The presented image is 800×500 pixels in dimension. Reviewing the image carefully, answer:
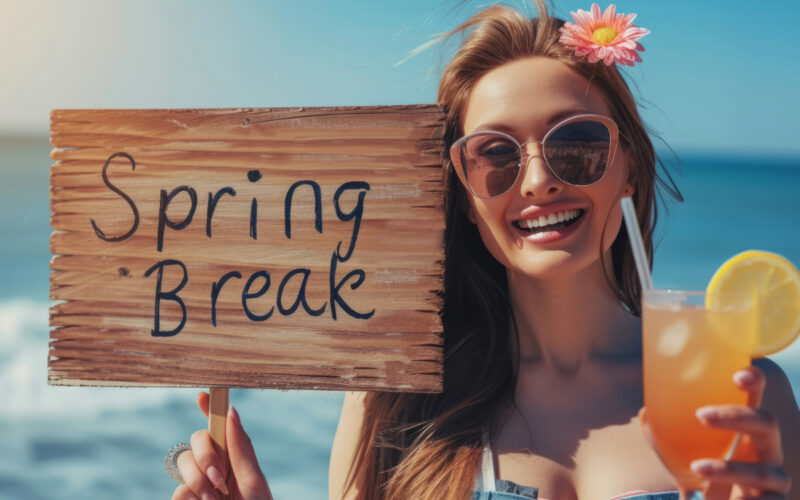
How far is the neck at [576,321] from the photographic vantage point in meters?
2.03

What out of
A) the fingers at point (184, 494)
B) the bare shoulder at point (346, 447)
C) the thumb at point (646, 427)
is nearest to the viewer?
the thumb at point (646, 427)

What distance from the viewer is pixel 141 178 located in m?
1.78

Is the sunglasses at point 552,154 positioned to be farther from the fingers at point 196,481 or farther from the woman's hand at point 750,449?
the fingers at point 196,481

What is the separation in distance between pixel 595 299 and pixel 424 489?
2.21ft

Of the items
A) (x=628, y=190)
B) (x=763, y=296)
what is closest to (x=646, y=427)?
(x=763, y=296)

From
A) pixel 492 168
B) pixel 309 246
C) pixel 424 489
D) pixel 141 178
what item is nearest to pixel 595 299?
pixel 492 168

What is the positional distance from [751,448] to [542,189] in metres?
0.73

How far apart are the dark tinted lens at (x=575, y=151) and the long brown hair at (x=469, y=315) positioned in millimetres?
187

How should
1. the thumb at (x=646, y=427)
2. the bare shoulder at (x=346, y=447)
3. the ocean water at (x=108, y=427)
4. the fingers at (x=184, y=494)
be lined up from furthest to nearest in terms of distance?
the ocean water at (x=108, y=427), the bare shoulder at (x=346, y=447), the fingers at (x=184, y=494), the thumb at (x=646, y=427)

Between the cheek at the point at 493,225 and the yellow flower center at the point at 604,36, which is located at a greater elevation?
the yellow flower center at the point at 604,36

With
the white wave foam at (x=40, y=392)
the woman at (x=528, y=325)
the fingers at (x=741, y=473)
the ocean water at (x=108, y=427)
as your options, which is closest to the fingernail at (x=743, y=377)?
the fingers at (x=741, y=473)

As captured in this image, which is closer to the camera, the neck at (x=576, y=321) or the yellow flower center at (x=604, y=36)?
the yellow flower center at (x=604, y=36)

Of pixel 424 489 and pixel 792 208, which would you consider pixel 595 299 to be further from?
pixel 792 208

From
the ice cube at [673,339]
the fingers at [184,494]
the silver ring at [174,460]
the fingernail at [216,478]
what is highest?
the silver ring at [174,460]
